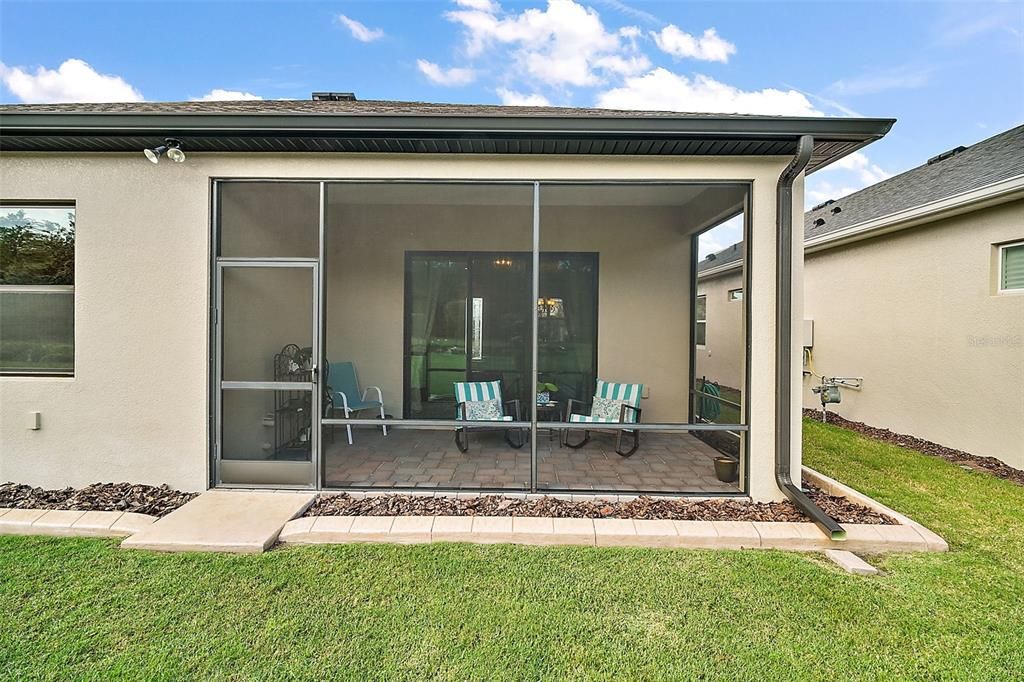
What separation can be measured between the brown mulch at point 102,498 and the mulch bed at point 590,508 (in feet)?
3.60

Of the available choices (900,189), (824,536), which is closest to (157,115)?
(824,536)

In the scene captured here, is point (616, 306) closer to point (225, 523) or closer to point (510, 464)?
point (510, 464)

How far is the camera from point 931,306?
6.00 meters

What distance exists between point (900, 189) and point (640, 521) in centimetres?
786

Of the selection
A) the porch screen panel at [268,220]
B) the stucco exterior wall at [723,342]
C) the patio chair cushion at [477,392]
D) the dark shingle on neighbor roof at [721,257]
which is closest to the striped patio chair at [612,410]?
the patio chair cushion at [477,392]

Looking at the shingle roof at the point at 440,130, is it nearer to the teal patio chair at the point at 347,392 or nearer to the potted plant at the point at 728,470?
the potted plant at the point at 728,470

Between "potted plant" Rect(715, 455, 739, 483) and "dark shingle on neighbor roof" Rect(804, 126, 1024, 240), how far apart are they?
4351 millimetres

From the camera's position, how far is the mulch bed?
11.0 ft

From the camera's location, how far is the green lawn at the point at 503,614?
78.0 inches

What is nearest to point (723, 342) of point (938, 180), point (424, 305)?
point (938, 180)

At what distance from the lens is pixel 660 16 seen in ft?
29.4

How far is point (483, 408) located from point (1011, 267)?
5.81 metres

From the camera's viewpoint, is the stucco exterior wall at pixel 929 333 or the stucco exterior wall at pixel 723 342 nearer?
the stucco exterior wall at pixel 929 333

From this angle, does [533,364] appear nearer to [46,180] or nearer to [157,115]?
[157,115]
